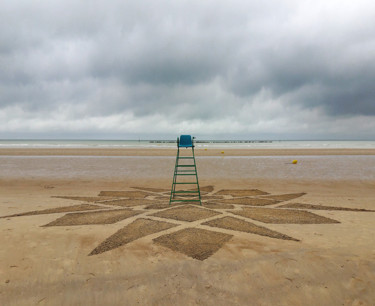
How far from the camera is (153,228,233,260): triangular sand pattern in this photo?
14.8 feet

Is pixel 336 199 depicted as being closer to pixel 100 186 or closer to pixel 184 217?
pixel 184 217

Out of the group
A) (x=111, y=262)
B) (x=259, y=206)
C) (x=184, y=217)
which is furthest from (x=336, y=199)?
(x=111, y=262)

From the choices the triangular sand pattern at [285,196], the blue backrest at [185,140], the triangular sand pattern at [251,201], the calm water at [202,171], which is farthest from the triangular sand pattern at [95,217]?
the calm water at [202,171]

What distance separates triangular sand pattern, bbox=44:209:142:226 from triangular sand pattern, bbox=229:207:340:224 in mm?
2995

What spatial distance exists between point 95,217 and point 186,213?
7.83ft

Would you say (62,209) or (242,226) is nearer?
(242,226)

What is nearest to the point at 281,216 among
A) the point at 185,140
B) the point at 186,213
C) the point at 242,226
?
the point at 242,226

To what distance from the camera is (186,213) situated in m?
6.91

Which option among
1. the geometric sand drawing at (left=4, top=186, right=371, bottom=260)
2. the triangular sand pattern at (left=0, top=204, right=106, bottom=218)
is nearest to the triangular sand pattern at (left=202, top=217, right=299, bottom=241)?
the geometric sand drawing at (left=4, top=186, right=371, bottom=260)

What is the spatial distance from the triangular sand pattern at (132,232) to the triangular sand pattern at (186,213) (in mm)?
541

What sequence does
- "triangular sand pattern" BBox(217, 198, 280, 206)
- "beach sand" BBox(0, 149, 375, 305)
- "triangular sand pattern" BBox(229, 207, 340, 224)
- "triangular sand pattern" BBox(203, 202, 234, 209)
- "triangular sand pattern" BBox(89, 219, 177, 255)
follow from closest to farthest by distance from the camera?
"beach sand" BBox(0, 149, 375, 305), "triangular sand pattern" BBox(89, 219, 177, 255), "triangular sand pattern" BBox(229, 207, 340, 224), "triangular sand pattern" BBox(203, 202, 234, 209), "triangular sand pattern" BBox(217, 198, 280, 206)

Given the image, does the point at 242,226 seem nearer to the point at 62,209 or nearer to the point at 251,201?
the point at 251,201

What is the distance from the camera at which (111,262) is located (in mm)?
4199

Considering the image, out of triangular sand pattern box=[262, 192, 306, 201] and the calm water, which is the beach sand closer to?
triangular sand pattern box=[262, 192, 306, 201]
